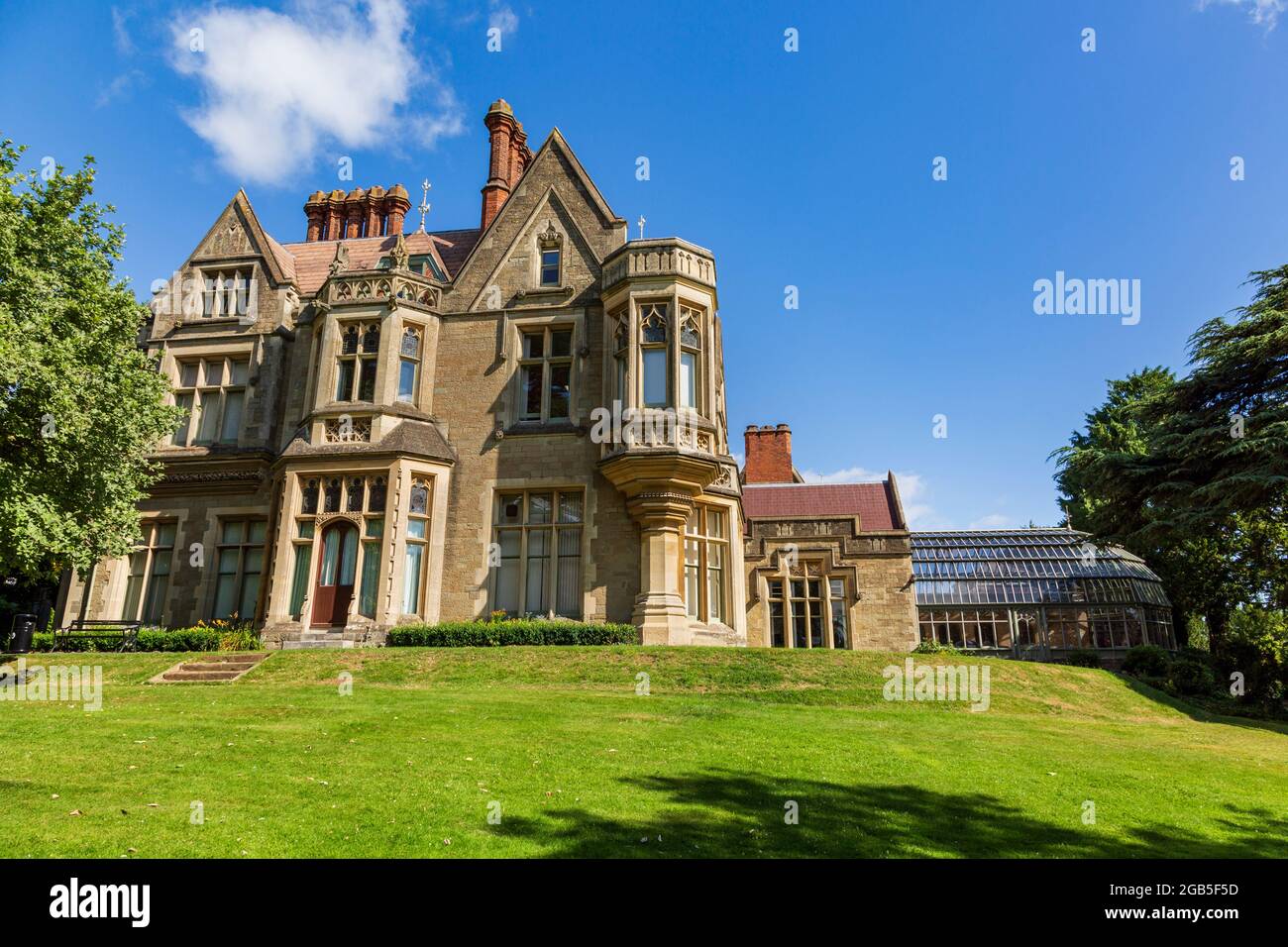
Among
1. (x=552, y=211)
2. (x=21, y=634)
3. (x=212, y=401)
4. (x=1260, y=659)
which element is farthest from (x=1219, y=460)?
(x=21, y=634)

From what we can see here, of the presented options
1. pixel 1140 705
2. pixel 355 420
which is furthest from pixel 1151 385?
pixel 355 420

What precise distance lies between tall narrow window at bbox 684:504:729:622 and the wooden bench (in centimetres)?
1445

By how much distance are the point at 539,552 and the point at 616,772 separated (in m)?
13.8

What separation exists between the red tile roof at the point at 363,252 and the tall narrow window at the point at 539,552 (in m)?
9.97

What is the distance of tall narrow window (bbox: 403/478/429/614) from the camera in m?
20.8

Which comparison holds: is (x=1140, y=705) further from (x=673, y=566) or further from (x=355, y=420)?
(x=355, y=420)

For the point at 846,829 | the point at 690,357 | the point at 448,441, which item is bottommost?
the point at 846,829

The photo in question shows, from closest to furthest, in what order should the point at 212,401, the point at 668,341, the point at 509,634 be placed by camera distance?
the point at 509,634 < the point at 668,341 < the point at 212,401

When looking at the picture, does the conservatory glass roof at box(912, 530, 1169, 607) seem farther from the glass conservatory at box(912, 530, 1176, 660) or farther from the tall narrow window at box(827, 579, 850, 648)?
the tall narrow window at box(827, 579, 850, 648)

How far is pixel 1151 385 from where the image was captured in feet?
145

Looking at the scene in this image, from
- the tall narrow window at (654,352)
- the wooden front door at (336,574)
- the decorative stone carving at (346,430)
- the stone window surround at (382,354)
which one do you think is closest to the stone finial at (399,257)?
the stone window surround at (382,354)

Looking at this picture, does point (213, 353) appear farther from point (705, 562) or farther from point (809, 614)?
point (809, 614)

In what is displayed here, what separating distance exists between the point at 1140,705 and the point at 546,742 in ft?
46.7

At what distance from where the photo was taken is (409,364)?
75.2ft
